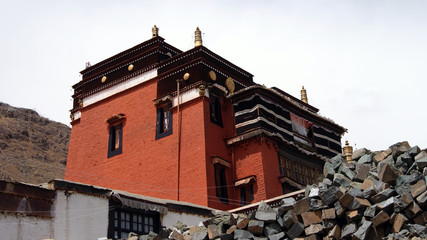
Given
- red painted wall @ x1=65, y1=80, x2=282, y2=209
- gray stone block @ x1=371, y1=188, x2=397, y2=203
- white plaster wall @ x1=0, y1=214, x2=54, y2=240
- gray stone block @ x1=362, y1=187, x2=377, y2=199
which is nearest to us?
gray stone block @ x1=371, y1=188, x2=397, y2=203

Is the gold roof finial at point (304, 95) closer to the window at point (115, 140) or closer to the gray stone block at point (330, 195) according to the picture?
the window at point (115, 140)

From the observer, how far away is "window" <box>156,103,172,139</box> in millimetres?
25906

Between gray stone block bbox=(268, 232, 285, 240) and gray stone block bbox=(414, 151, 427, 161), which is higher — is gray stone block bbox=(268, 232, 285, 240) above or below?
below

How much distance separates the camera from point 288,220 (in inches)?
496

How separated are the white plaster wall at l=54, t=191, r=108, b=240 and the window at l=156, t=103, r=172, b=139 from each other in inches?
309

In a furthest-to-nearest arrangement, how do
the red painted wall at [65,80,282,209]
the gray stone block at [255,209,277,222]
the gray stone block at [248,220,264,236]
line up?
the red painted wall at [65,80,282,209], the gray stone block at [255,209,277,222], the gray stone block at [248,220,264,236]

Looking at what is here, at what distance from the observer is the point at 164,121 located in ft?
86.3

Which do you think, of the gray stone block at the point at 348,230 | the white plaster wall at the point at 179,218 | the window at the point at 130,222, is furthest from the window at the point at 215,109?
the gray stone block at the point at 348,230

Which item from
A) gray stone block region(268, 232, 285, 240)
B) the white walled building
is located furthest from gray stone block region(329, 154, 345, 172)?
the white walled building

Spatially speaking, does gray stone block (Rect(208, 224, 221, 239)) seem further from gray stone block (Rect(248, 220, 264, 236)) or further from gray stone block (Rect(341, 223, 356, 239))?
gray stone block (Rect(341, 223, 356, 239))

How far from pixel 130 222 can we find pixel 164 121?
26.8 ft

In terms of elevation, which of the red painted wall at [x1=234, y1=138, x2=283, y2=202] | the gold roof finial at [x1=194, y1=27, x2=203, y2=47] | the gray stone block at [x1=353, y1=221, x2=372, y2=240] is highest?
the gold roof finial at [x1=194, y1=27, x2=203, y2=47]

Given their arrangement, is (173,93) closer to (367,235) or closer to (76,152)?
(76,152)

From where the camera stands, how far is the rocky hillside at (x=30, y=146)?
4566cm
